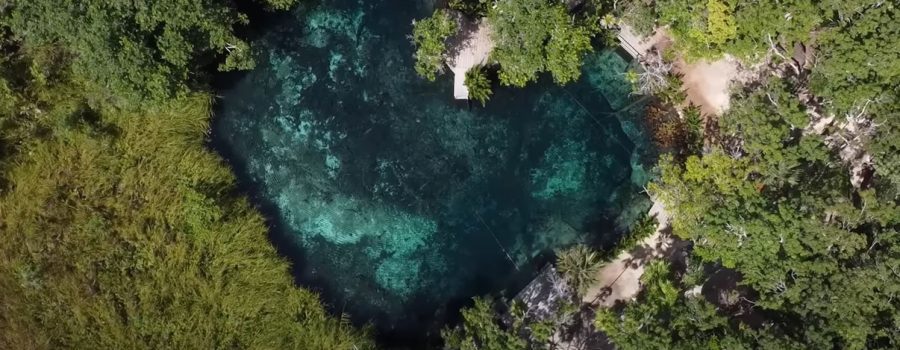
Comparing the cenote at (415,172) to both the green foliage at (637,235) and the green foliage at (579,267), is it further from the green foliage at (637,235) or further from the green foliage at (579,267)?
the green foliage at (579,267)

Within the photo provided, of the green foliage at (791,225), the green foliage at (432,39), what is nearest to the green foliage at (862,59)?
the green foliage at (791,225)

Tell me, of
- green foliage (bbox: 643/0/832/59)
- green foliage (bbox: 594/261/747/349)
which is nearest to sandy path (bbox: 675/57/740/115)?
green foliage (bbox: 643/0/832/59)

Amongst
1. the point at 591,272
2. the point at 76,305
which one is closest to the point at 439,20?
the point at 591,272

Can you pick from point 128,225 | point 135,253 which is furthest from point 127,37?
point 135,253

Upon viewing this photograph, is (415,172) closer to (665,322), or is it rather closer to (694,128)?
(665,322)

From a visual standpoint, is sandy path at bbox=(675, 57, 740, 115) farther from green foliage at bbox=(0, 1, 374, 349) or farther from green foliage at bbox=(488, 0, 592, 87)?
green foliage at bbox=(0, 1, 374, 349)

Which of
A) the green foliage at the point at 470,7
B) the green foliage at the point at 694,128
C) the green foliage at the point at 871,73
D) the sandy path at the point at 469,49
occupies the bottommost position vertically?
the sandy path at the point at 469,49

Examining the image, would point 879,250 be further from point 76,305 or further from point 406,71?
point 76,305
